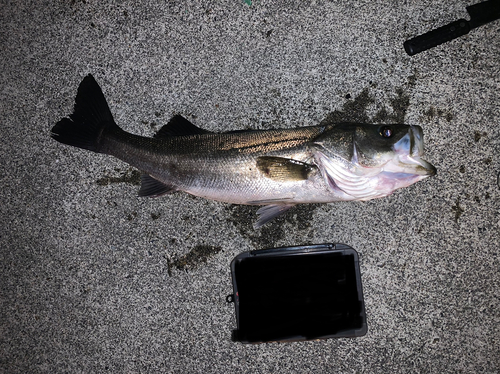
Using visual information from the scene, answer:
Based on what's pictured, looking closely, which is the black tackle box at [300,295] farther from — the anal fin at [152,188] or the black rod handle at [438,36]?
the black rod handle at [438,36]

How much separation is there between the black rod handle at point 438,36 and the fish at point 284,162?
84 centimetres

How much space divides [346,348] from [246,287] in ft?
3.04

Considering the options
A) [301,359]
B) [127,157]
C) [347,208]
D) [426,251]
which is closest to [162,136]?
[127,157]

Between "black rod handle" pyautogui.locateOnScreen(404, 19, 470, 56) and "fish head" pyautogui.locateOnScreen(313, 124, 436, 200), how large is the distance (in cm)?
86

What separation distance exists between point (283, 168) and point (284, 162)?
0.04m

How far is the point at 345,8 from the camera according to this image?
8.33 ft

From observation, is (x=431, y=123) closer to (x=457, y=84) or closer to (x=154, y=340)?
(x=457, y=84)

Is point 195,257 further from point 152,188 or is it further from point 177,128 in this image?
point 177,128

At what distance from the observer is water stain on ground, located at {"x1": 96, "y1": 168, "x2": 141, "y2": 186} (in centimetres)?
258

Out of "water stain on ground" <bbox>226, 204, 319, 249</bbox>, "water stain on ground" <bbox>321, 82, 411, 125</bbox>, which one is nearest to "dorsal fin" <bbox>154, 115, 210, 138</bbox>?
"water stain on ground" <bbox>226, 204, 319, 249</bbox>

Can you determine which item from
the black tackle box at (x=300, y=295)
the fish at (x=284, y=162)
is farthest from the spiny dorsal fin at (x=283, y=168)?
the black tackle box at (x=300, y=295)

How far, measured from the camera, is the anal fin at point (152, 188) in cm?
234

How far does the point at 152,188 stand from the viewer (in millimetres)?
2363

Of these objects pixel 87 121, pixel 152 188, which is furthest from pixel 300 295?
Answer: pixel 87 121
